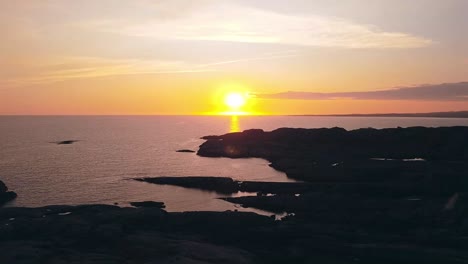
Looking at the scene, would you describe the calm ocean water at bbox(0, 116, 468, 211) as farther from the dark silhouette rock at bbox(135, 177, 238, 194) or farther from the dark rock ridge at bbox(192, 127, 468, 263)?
the dark rock ridge at bbox(192, 127, 468, 263)

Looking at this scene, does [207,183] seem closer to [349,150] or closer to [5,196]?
[5,196]

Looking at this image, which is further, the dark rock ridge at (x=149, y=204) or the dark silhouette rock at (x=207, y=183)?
the dark silhouette rock at (x=207, y=183)

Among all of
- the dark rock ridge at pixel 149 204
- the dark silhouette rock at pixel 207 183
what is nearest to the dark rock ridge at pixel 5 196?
the dark rock ridge at pixel 149 204

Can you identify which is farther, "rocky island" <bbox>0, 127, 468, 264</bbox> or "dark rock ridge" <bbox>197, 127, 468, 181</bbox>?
"dark rock ridge" <bbox>197, 127, 468, 181</bbox>

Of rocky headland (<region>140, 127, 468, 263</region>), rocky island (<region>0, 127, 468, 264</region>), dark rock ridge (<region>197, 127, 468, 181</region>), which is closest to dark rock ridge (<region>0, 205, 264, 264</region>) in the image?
rocky island (<region>0, 127, 468, 264</region>)

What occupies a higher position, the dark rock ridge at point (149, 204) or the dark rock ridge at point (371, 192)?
the dark rock ridge at point (371, 192)

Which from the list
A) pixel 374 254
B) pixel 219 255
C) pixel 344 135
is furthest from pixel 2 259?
pixel 344 135

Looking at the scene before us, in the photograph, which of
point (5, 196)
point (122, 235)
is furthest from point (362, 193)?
point (5, 196)

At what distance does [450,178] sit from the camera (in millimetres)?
68562

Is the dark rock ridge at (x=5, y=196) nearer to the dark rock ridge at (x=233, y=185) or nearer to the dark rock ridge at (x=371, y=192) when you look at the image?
the dark rock ridge at (x=233, y=185)

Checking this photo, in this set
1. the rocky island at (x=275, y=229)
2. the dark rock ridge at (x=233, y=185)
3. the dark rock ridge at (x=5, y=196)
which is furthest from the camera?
the dark rock ridge at (x=233, y=185)

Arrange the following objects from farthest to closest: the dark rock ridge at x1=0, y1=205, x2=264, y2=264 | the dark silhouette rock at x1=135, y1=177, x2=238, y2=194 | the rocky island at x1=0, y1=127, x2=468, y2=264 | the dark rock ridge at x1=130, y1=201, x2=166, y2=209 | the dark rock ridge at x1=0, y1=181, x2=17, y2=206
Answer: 1. the dark silhouette rock at x1=135, y1=177, x2=238, y2=194
2. the dark rock ridge at x1=0, y1=181, x2=17, y2=206
3. the dark rock ridge at x1=130, y1=201, x2=166, y2=209
4. the rocky island at x1=0, y1=127, x2=468, y2=264
5. the dark rock ridge at x1=0, y1=205, x2=264, y2=264

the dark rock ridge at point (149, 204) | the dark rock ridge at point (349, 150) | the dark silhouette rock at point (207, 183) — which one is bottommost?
the dark rock ridge at point (149, 204)

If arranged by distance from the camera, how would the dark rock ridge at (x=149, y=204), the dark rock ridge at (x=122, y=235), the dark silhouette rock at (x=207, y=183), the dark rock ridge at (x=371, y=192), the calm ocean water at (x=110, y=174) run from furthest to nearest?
the dark silhouette rock at (x=207, y=183)
the calm ocean water at (x=110, y=174)
the dark rock ridge at (x=149, y=204)
the dark rock ridge at (x=371, y=192)
the dark rock ridge at (x=122, y=235)
